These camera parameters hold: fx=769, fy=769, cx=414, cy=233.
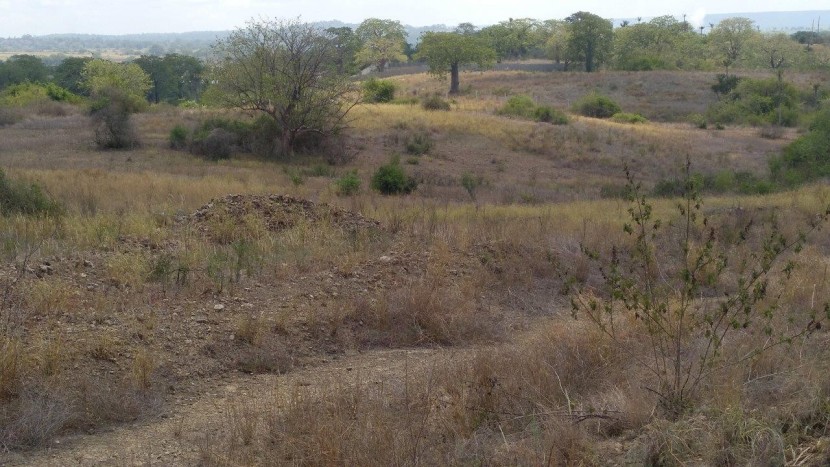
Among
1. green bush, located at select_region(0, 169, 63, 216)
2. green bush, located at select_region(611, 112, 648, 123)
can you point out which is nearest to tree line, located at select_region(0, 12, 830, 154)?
green bush, located at select_region(611, 112, 648, 123)

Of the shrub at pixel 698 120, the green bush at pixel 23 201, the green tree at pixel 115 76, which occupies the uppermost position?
the green tree at pixel 115 76

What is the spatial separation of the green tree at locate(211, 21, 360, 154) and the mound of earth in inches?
725

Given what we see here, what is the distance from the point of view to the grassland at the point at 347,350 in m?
4.25

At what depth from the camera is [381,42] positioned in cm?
9400

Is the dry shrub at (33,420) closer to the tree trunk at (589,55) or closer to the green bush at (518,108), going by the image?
the green bush at (518,108)

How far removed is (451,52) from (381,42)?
3750 cm

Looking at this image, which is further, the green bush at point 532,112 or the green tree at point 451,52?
the green tree at point 451,52

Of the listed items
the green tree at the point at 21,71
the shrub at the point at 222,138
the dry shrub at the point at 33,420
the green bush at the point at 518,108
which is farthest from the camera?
the green tree at the point at 21,71

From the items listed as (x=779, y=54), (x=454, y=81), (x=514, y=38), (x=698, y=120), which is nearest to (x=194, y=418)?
(x=698, y=120)

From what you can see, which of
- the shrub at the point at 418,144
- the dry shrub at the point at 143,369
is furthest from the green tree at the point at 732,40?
the dry shrub at the point at 143,369

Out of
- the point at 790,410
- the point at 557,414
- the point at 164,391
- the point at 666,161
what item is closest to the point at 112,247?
the point at 164,391

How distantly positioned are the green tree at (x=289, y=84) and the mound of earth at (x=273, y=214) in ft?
60.4

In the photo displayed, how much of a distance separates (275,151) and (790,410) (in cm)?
2712

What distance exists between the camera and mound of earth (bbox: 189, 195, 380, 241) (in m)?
11.0
